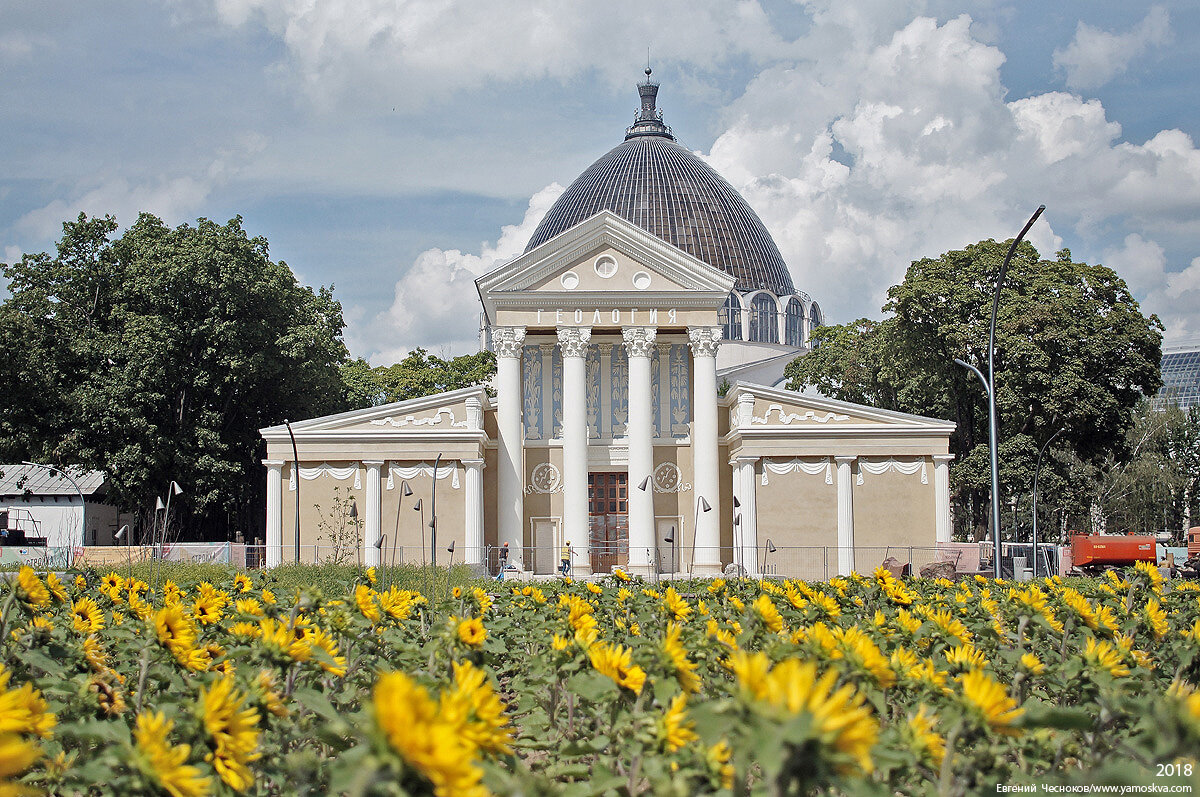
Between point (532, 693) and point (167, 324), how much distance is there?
137ft

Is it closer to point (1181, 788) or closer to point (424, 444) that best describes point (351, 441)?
point (424, 444)

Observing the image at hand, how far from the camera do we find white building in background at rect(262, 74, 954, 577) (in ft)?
141

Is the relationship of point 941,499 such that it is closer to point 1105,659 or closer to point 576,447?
point 576,447

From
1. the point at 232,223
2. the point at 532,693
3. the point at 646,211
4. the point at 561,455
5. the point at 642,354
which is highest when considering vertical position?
the point at 646,211

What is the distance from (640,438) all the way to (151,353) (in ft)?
68.4

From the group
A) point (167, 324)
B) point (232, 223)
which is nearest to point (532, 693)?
point (167, 324)

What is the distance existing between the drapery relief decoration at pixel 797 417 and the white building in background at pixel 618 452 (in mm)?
47

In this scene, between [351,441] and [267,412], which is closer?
[351,441]

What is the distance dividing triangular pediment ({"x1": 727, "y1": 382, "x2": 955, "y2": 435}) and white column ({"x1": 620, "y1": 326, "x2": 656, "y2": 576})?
3833 millimetres

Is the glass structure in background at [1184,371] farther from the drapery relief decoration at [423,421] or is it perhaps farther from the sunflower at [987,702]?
the sunflower at [987,702]

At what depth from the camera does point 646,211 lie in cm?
8394

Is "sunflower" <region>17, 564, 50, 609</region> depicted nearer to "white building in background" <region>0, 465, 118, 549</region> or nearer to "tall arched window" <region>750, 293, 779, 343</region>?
Result: "white building in background" <region>0, 465, 118, 549</region>

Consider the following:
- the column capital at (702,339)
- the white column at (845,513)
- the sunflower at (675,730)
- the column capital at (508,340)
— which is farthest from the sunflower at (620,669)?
the column capital at (702,339)

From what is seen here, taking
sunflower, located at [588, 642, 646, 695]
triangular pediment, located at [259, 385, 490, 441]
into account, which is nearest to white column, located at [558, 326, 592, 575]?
triangular pediment, located at [259, 385, 490, 441]
